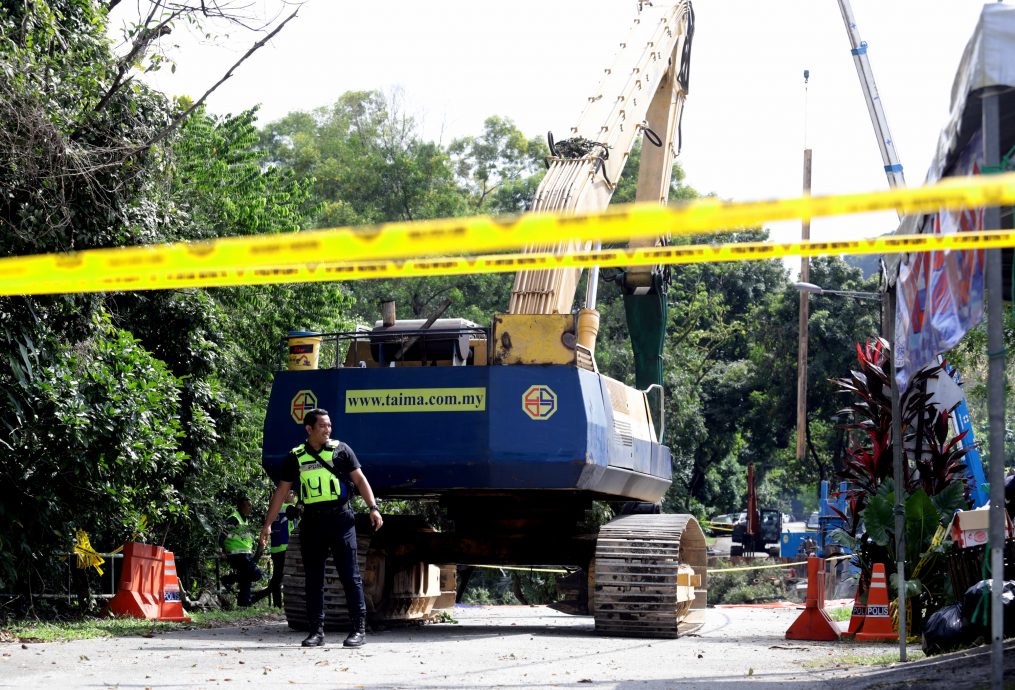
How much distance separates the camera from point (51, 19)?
1173cm

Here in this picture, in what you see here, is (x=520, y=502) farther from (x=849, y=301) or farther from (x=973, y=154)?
(x=849, y=301)

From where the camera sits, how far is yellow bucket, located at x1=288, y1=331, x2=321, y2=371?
12008mm

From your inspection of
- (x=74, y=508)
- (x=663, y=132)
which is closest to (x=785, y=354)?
(x=663, y=132)

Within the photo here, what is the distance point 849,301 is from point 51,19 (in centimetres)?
3658

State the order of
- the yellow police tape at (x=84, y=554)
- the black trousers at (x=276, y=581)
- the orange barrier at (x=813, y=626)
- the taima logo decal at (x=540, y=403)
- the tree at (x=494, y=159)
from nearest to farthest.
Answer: the taima logo decal at (x=540, y=403) < the orange barrier at (x=813, y=626) < the yellow police tape at (x=84, y=554) < the black trousers at (x=276, y=581) < the tree at (x=494, y=159)

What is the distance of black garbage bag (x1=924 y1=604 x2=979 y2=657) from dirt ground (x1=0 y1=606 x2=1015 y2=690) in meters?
0.35

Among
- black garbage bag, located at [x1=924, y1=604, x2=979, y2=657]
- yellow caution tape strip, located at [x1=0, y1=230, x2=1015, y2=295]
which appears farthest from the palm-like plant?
yellow caution tape strip, located at [x1=0, y1=230, x2=1015, y2=295]

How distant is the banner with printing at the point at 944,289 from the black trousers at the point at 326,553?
14.0 ft

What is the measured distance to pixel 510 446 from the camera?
36.0 feet

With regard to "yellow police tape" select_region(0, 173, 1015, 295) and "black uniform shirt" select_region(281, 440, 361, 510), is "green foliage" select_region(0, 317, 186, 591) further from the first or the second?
"yellow police tape" select_region(0, 173, 1015, 295)

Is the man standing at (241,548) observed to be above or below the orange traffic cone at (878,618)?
above

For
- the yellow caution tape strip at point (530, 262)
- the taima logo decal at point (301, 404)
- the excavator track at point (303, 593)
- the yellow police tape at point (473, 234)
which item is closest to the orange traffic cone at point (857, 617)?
the excavator track at point (303, 593)

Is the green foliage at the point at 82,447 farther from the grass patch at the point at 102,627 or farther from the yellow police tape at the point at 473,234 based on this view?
the yellow police tape at the point at 473,234

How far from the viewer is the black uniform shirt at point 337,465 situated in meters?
9.88
